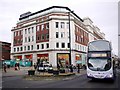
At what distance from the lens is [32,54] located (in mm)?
66562

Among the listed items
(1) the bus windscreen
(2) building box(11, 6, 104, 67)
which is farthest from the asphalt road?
(2) building box(11, 6, 104, 67)

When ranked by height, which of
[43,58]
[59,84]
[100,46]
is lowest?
[59,84]

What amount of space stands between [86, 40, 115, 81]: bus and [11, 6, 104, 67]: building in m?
35.7

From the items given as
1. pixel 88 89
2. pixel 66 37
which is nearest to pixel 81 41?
pixel 66 37

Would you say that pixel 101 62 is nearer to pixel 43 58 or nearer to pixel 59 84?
pixel 59 84

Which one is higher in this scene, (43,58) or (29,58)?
(43,58)

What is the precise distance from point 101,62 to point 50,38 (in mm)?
42184

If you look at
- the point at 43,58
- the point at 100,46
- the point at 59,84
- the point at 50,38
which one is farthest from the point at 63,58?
the point at 59,84

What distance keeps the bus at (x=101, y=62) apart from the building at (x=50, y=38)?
35684 millimetres

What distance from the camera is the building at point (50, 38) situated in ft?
198

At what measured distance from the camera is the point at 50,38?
201ft

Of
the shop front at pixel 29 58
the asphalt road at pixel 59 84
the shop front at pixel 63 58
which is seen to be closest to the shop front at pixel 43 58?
the shop front at pixel 29 58

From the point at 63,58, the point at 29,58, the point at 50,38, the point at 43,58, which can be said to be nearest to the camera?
the point at 63,58

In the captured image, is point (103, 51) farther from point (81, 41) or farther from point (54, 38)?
point (81, 41)
